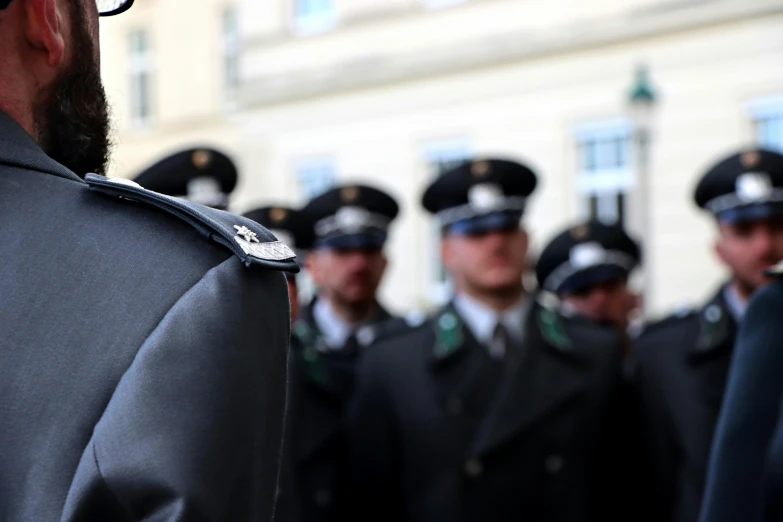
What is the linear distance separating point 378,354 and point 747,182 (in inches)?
64.4

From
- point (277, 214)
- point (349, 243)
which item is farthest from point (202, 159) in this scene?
point (349, 243)

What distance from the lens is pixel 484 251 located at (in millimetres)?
5273

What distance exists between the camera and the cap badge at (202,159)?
550cm

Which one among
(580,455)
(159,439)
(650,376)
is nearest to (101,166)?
(159,439)

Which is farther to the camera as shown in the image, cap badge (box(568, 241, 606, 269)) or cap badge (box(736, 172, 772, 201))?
cap badge (box(568, 241, 606, 269))

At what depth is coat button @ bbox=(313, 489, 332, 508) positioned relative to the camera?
519 cm

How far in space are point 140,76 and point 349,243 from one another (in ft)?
70.4

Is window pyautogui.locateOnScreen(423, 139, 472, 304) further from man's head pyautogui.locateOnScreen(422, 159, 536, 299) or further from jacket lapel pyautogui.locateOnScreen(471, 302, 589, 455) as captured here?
jacket lapel pyautogui.locateOnScreen(471, 302, 589, 455)

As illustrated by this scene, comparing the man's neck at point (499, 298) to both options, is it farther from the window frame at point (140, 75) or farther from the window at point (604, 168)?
the window frame at point (140, 75)

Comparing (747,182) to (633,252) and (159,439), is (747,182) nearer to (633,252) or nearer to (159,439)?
(633,252)

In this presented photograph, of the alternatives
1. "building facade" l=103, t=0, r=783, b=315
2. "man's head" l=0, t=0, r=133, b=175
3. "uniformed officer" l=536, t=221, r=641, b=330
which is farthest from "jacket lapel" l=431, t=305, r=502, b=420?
"building facade" l=103, t=0, r=783, b=315

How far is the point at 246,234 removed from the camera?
159 centimetres

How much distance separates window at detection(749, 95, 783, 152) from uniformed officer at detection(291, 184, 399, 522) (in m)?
10.0

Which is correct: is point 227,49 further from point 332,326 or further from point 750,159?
point 750,159
